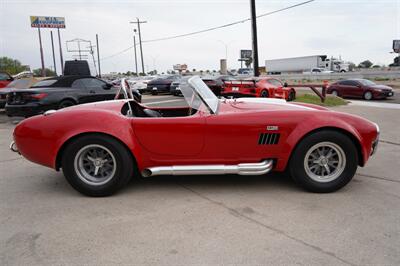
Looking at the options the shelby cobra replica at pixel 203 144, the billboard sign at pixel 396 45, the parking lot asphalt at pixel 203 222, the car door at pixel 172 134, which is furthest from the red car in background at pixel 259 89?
the billboard sign at pixel 396 45

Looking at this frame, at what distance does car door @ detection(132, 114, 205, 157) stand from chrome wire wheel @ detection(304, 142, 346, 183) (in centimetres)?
125

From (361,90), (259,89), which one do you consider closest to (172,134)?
(259,89)

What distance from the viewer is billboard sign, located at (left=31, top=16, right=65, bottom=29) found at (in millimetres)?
50188

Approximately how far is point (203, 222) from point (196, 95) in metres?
1.53

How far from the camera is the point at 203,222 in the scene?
2.98 m

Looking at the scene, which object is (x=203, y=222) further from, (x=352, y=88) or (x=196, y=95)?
(x=352, y=88)

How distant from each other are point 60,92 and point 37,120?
5346 mm

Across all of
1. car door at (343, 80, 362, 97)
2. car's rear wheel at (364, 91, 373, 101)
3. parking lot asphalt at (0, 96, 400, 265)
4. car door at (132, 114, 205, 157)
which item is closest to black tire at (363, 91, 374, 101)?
car's rear wheel at (364, 91, 373, 101)

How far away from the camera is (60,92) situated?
856cm

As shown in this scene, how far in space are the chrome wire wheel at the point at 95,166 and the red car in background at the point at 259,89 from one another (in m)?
11.9

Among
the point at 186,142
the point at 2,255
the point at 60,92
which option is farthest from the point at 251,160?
the point at 60,92

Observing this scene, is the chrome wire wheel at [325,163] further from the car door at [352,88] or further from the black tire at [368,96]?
the car door at [352,88]

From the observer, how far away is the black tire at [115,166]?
11.4 ft

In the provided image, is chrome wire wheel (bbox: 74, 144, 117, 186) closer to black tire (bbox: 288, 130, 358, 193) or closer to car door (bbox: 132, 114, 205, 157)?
car door (bbox: 132, 114, 205, 157)
